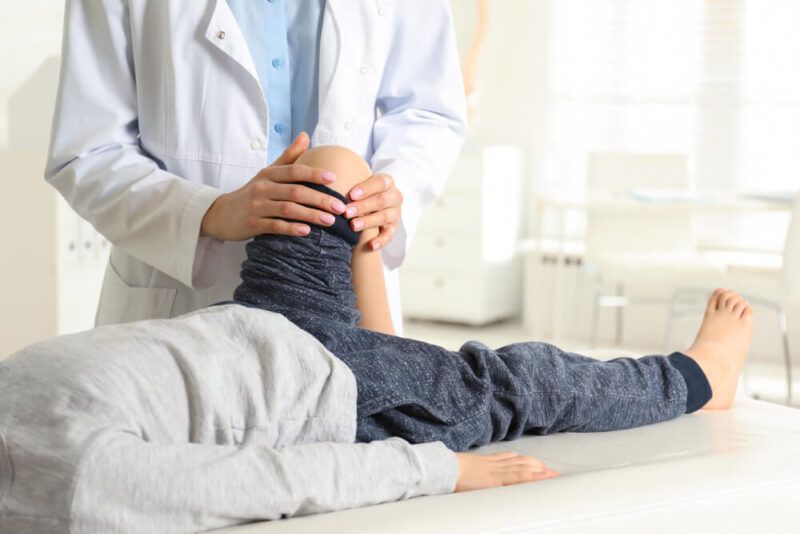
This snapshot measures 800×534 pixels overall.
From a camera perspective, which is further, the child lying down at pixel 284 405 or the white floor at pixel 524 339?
the white floor at pixel 524 339

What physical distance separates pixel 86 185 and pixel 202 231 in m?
0.19

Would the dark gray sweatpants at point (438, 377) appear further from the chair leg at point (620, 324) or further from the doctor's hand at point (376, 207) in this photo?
the chair leg at point (620, 324)

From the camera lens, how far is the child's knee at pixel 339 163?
141cm

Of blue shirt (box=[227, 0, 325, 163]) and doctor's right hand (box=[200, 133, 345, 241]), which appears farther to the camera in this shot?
blue shirt (box=[227, 0, 325, 163])

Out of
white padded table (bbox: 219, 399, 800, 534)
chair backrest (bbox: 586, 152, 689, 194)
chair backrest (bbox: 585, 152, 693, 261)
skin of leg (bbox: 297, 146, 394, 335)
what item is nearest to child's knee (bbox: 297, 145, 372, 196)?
skin of leg (bbox: 297, 146, 394, 335)

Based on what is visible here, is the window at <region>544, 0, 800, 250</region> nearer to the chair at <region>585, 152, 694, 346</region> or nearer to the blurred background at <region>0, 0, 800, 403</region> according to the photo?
the blurred background at <region>0, 0, 800, 403</region>

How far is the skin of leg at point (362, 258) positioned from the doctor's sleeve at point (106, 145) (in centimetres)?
17

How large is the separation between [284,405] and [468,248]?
402 cm

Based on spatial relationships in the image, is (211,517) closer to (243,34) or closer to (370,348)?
(370,348)

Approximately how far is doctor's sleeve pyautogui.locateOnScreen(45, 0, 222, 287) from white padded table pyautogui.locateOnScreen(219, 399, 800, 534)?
20.0 inches

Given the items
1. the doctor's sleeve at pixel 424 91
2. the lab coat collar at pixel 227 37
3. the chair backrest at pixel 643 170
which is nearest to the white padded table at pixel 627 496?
the doctor's sleeve at pixel 424 91

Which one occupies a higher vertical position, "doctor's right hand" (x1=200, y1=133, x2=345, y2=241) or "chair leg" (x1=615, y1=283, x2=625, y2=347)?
"doctor's right hand" (x1=200, y1=133, x2=345, y2=241)

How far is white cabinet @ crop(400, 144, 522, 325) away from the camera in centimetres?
509

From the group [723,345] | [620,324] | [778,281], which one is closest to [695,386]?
[723,345]
